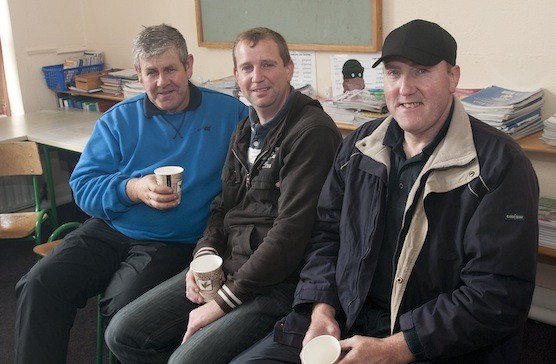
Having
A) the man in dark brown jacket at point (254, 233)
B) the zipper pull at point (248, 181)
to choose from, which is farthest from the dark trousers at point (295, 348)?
the zipper pull at point (248, 181)

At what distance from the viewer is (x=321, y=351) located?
1.37 meters

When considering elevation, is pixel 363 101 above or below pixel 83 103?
above

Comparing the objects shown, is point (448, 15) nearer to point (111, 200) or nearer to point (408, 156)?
point (408, 156)

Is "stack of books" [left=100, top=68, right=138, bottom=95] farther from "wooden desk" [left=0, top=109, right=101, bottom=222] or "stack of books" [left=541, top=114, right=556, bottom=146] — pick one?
"stack of books" [left=541, top=114, right=556, bottom=146]

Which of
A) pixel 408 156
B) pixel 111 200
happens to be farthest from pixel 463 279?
pixel 111 200

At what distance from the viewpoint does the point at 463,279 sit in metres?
1.39

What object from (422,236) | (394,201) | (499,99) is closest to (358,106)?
(499,99)

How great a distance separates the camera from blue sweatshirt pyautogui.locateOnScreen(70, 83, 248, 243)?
2.19 m

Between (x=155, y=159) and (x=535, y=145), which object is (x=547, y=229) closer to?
(x=535, y=145)

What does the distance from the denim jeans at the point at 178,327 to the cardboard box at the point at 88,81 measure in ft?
7.45

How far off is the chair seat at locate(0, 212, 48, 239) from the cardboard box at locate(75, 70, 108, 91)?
112 cm

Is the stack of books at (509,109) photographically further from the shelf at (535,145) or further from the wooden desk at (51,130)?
the wooden desk at (51,130)

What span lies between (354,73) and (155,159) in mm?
1147

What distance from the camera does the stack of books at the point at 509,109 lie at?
6.99ft
